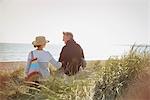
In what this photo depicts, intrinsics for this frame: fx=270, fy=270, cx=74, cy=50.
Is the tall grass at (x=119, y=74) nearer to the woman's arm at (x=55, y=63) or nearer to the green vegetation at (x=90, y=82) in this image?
the green vegetation at (x=90, y=82)

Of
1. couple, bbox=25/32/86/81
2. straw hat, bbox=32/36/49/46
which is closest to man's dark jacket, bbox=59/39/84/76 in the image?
couple, bbox=25/32/86/81

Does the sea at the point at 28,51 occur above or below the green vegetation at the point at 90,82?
above

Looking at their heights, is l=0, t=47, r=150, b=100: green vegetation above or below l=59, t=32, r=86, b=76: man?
below

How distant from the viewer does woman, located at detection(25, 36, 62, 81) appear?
4.69 ft

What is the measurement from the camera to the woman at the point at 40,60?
143 cm

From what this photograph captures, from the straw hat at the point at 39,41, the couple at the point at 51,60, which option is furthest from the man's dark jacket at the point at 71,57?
the straw hat at the point at 39,41

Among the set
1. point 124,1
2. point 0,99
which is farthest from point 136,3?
point 0,99

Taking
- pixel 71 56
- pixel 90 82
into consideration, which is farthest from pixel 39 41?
pixel 90 82

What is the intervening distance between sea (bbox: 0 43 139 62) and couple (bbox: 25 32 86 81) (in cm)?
2

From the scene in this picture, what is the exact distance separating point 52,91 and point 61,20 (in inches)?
15.4

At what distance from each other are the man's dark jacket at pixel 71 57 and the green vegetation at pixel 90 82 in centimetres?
4

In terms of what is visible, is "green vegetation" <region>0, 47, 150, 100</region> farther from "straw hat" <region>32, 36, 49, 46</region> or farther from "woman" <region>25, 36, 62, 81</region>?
"straw hat" <region>32, 36, 49, 46</region>

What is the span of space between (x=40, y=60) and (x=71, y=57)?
169 millimetres

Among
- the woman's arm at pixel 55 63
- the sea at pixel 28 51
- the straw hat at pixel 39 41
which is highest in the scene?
the straw hat at pixel 39 41
